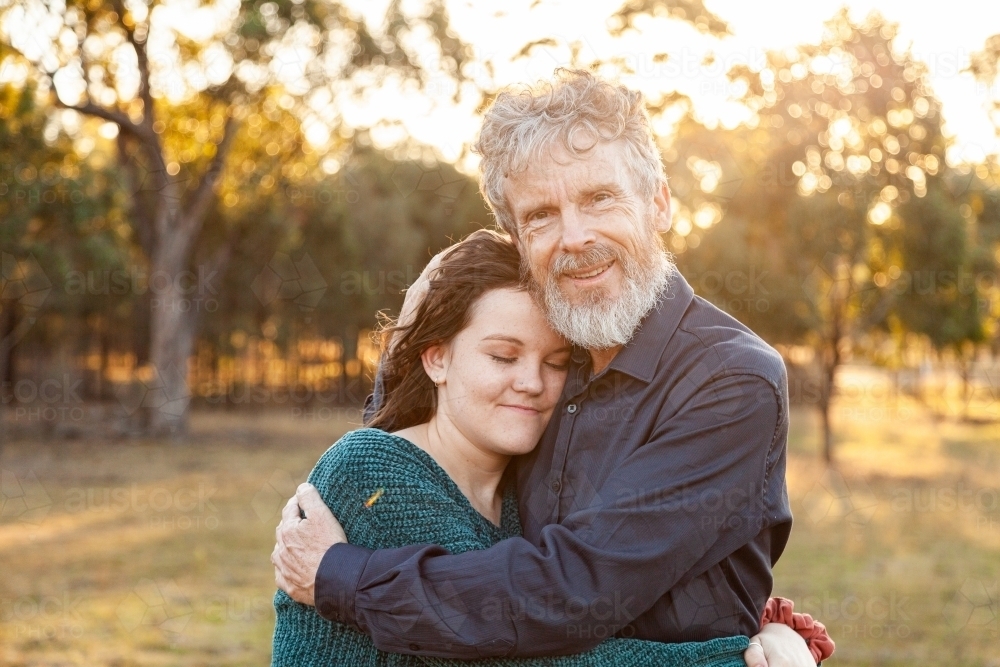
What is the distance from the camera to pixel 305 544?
2.51 m

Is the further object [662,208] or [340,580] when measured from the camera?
[662,208]

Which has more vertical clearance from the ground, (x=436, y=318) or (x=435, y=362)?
(x=436, y=318)

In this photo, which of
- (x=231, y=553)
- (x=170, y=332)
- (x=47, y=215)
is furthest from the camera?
(x=170, y=332)

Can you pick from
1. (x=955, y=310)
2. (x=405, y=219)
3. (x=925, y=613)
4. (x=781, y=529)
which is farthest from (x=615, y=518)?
(x=405, y=219)

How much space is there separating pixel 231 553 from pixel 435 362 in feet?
27.3

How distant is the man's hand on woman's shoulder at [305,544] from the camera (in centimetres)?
248

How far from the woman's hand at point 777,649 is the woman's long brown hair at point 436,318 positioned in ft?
3.80

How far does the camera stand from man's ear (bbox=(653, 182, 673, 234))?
2900mm

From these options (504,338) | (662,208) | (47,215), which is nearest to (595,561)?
(504,338)

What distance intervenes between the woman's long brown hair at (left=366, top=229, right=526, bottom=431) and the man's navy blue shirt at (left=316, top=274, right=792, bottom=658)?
49 cm

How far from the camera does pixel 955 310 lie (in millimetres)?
18172

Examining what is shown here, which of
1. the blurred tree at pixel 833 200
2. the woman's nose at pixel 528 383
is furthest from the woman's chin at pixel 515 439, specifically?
the blurred tree at pixel 833 200

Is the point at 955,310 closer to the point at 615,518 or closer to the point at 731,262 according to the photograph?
the point at 731,262

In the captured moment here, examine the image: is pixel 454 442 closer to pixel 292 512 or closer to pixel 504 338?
pixel 504 338
